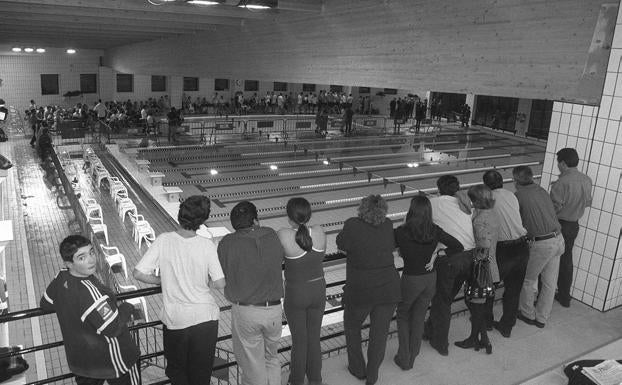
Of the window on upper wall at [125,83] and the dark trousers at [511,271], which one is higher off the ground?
the window on upper wall at [125,83]

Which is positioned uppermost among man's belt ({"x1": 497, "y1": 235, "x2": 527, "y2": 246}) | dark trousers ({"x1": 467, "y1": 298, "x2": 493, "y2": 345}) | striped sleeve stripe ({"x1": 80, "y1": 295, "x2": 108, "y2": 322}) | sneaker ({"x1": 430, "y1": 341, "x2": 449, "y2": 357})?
→ man's belt ({"x1": 497, "y1": 235, "x2": 527, "y2": 246})

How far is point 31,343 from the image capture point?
5488 mm

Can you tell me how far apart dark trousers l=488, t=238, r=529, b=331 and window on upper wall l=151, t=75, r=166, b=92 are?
86.3 ft

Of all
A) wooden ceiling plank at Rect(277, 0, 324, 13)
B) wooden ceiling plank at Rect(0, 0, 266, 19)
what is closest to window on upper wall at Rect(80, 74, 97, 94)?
wooden ceiling plank at Rect(0, 0, 266, 19)

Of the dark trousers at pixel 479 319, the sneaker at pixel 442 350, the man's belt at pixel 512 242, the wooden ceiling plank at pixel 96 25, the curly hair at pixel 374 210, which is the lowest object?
the sneaker at pixel 442 350

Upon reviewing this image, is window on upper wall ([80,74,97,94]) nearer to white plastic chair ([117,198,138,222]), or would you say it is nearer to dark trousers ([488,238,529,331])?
white plastic chair ([117,198,138,222])

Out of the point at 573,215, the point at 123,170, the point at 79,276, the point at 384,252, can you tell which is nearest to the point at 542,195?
the point at 573,215

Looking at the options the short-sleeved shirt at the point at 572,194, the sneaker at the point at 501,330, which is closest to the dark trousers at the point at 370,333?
the sneaker at the point at 501,330

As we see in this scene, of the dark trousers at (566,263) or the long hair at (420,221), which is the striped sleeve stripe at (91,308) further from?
the dark trousers at (566,263)

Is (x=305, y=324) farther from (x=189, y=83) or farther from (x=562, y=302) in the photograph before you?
(x=189, y=83)

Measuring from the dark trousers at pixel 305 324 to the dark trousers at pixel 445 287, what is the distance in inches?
35.4

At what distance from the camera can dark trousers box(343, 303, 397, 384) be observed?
3.00m

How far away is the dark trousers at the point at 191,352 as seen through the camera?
8.14 ft

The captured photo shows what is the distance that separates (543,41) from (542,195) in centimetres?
242
